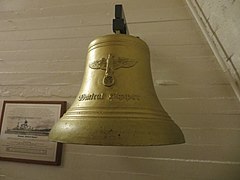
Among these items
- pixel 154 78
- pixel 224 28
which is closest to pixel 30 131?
pixel 154 78

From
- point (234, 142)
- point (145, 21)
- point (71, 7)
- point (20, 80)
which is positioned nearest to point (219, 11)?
point (145, 21)

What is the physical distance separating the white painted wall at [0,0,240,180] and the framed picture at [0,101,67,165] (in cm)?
3

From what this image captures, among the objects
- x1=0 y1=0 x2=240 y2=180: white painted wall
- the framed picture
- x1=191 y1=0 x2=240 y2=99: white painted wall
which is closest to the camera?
x1=191 y1=0 x2=240 y2=99: white painted wall

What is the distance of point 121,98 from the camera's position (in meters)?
0.49

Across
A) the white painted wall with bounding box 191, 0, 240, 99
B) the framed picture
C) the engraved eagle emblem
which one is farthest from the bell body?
the framed picture

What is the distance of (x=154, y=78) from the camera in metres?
0.88

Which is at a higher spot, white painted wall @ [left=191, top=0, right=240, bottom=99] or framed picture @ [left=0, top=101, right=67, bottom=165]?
white painted wall @ [left=191, top=0, right=240, bottom=99]

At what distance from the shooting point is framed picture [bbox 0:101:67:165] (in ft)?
2.95

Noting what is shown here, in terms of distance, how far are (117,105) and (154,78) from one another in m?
0.44

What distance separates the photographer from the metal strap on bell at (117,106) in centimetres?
42

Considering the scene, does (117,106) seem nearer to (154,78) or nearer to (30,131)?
(154,78)

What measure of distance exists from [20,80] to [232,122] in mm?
936

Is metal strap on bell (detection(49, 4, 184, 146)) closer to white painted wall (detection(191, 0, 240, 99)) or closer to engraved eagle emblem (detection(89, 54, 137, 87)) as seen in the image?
engraved eagle emblem (detection(89, 54, 137, 87))

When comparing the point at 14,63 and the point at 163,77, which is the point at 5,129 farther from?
the point at 163,77
